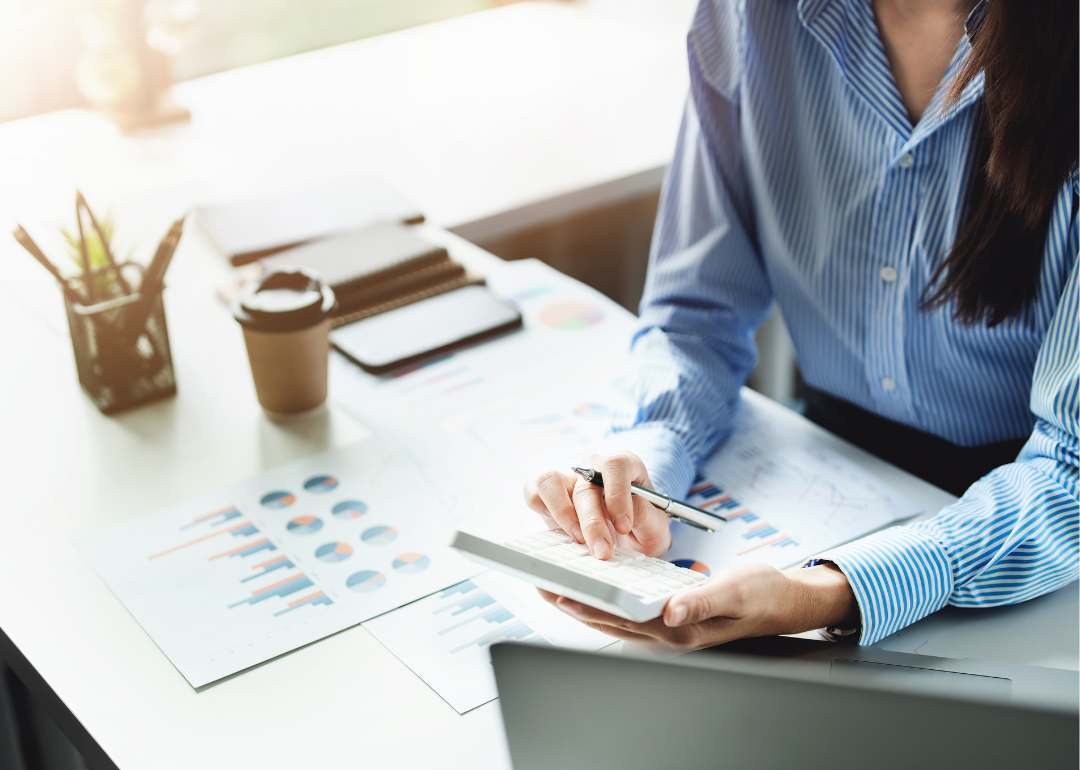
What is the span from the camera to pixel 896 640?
83 centimetres

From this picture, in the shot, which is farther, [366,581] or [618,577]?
[366,581]

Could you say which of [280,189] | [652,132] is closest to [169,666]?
[280,189]

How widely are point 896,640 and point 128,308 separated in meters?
0.85

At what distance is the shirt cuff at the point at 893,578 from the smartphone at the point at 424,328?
0.57 m

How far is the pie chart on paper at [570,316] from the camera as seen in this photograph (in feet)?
4.40

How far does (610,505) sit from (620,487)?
0.06 feet

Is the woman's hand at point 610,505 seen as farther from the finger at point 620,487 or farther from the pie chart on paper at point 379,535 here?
the pie chart on paper at point 379,535

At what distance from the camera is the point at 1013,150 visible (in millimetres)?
909

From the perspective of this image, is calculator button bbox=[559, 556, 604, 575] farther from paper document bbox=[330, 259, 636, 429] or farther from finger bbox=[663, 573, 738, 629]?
paper document bbox=[330, 259, 636, 429]

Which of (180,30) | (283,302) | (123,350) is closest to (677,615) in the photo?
(283,302)

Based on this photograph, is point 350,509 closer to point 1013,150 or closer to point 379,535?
point 379,535

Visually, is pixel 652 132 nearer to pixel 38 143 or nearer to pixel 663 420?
pixel 663 420

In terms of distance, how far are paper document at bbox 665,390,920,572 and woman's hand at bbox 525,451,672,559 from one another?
36 millimetres

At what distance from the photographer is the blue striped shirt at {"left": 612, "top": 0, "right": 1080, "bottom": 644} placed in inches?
35.4
